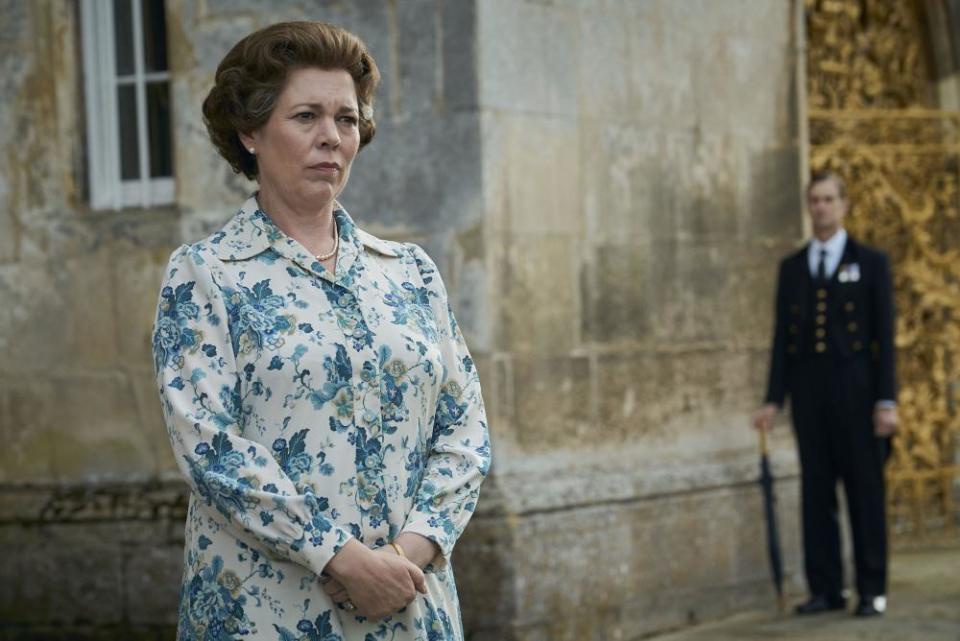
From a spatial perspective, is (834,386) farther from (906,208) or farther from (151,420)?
(151,420)

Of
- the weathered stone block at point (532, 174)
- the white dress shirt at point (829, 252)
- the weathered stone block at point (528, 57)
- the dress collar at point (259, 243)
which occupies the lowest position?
the white dress shirt at point (829, 252)

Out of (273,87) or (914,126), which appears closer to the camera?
(273,87)

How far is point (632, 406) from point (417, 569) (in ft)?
13.4

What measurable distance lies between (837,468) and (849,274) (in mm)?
781

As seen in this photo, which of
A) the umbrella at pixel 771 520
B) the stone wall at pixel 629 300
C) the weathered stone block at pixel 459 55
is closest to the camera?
the weathered stone block at pixel 459 55

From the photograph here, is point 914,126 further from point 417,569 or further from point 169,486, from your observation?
point 417,569

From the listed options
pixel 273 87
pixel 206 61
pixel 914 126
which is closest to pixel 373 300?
pixel 273 87

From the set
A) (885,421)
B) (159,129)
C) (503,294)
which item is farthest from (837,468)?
(159,129)

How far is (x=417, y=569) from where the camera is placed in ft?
9.30

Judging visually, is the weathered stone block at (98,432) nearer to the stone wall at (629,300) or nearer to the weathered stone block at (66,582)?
the weathered stone block at (66,582)

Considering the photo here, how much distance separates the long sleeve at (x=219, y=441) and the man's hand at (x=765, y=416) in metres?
4.44

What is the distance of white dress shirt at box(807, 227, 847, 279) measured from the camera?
23.6 ft

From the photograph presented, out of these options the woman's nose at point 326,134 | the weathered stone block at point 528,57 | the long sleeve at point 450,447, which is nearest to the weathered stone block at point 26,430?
the weathered stone block at point 528,57

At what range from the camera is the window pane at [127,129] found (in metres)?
6.77
